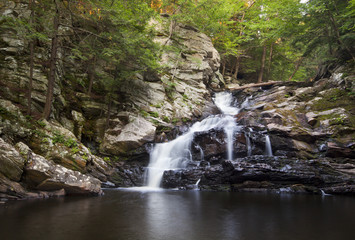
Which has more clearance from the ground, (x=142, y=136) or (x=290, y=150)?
(x=142, y=136)

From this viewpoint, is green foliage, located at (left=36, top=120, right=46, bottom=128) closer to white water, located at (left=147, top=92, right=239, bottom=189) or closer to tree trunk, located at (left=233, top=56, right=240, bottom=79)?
white water, located at (left=147, top=92, right=239, bottom=189)

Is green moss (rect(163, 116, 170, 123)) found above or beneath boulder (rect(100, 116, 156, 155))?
above

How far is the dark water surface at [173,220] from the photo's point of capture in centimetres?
400

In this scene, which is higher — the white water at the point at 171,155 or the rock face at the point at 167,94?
the rock face at the point at 167,94

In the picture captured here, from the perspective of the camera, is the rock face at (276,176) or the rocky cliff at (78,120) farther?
the rock face at (276,176)

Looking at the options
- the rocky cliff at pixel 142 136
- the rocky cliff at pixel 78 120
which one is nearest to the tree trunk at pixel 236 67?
the rocky cliff at pixel 78 120

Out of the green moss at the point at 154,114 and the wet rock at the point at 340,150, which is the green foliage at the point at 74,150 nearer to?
the green moss at the point at 154,114

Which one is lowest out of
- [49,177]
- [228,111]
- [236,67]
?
[49,177]

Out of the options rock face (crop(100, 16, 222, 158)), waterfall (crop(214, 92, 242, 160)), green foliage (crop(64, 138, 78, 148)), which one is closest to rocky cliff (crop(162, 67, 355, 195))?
waterfall (crop(214, 92, 242, 160))

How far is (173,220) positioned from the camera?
5121mm

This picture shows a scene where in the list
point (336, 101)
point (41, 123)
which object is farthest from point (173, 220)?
point (336, 101)

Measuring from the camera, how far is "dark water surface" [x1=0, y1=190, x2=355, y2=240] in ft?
13.1

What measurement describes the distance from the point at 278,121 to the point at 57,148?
12134 millimetres

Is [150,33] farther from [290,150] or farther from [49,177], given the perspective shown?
[290,150]
